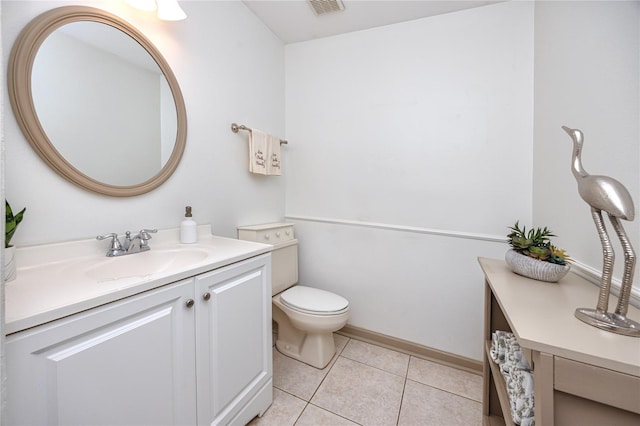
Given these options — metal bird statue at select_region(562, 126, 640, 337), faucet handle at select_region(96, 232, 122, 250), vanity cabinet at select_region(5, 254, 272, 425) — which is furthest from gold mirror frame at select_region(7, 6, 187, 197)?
metal bird statue at select_region(562, 126, 640, 337)

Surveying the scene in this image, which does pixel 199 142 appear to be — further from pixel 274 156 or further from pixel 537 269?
pixel 537 269

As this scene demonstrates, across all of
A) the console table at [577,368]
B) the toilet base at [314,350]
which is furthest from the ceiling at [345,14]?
the toilet base at [314,350]

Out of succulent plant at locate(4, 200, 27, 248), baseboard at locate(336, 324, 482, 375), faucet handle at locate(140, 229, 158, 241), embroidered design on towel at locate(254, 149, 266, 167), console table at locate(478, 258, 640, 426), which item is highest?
embroidered design on towel at locate(254, 149, 266, 167)

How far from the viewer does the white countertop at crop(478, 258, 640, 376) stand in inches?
20.4

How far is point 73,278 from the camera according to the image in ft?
2.52

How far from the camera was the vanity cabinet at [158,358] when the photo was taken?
57 cm

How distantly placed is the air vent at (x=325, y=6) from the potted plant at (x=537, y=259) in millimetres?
1779

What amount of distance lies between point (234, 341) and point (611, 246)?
1293mm

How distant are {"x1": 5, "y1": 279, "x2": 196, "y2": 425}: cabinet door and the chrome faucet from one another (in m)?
0.45

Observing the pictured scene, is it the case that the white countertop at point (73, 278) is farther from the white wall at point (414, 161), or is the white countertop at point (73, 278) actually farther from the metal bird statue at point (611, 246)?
the metal bird statue at point (611, 246)

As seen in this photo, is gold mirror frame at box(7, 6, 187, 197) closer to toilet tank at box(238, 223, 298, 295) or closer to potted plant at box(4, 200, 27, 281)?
potted plant at box(4, 200, 27, 281)

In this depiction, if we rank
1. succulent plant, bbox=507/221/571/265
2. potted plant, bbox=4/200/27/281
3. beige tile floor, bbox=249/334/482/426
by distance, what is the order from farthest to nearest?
beige tile floor, bbox=249/334/482/426, succulent plant, bbox=507/221/571/265, potted plant, bbox=4/200/27/281

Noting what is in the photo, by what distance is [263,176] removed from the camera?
194cm

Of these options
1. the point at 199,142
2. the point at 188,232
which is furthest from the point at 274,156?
the point at 188,232
